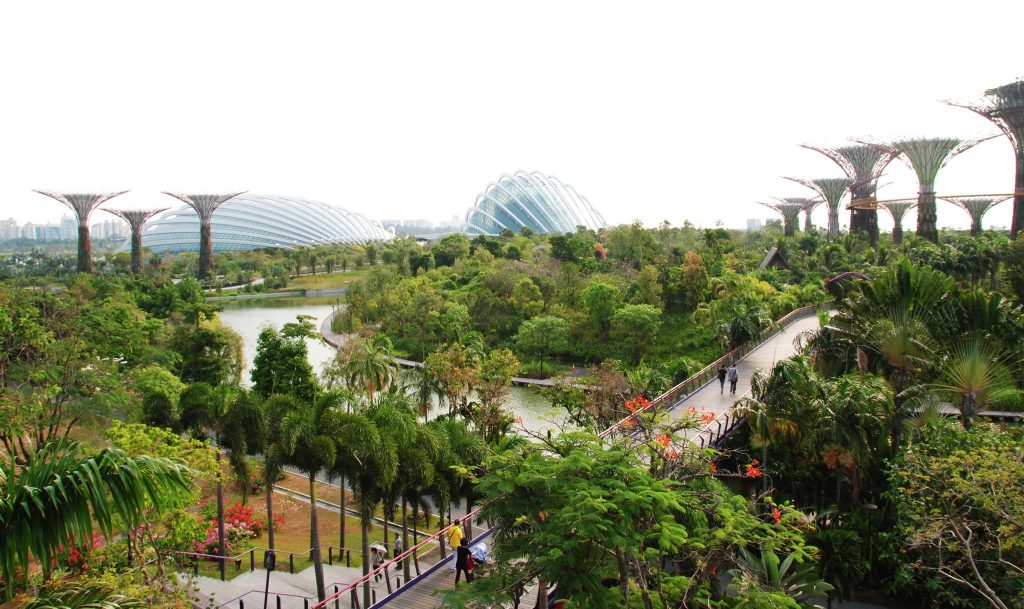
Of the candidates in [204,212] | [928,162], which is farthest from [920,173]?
[204,212]

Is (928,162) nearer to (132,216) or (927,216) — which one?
(927,216)

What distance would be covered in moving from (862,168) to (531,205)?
144 ft

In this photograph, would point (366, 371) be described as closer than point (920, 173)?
Yes

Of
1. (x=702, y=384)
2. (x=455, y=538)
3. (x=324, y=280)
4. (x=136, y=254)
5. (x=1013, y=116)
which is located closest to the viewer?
(x=455, y=538)

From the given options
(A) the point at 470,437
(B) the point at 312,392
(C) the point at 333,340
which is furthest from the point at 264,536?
(C) the point at 333,340

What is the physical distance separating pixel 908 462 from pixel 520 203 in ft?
266

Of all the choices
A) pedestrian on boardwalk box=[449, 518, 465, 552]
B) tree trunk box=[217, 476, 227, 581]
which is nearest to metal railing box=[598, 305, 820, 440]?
pedestrian on boardwalk box=[449, 518, 465, 552]

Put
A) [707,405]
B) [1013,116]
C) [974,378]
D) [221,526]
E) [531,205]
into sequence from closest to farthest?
[221,526]
[974,378]
[707,405]
[1013,116]
[531,205]

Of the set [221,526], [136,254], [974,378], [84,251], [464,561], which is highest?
[84,251]

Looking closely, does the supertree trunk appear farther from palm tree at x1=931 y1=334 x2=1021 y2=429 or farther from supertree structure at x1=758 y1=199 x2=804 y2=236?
palm tree at x1=931 y1=334 x2=1021 y2=429

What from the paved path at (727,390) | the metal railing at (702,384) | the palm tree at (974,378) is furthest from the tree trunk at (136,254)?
the palm tree at (974,378)

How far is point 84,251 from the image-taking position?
209 feet

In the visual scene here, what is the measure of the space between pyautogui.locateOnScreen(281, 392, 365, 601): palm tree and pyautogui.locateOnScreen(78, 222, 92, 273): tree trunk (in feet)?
197

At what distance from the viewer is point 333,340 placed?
126ft
